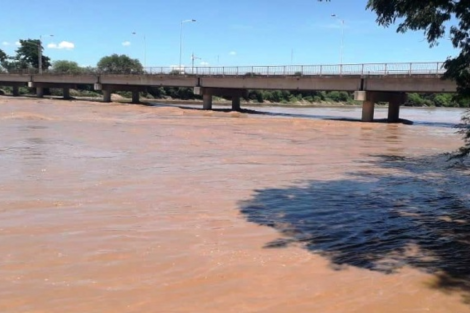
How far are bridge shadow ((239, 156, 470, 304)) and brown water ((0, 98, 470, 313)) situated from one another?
39 millimetres

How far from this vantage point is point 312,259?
25.8 feet

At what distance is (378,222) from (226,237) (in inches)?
136

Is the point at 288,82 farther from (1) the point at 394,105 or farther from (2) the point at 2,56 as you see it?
(2) the point at 2,56

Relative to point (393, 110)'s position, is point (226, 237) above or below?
below

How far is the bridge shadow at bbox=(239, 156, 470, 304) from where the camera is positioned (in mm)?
7918

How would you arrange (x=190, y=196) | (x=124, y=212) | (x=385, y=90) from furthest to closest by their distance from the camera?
(x=385, y=90), (x=190, y=196), (x=124, y=212)

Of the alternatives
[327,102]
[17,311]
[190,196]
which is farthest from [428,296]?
[327,102]

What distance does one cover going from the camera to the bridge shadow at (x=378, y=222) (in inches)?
312

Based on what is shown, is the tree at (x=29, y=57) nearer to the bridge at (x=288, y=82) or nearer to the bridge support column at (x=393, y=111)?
the bridge at (x=288, y=82)

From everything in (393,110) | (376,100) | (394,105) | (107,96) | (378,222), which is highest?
(376,100)

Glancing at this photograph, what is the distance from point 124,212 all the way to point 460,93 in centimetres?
651

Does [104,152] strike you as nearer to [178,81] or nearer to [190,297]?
[190,297]

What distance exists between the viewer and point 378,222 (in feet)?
34.6

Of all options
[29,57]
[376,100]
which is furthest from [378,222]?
[29,57]
